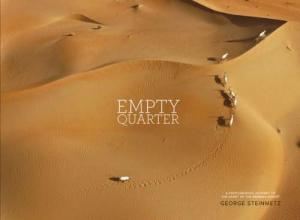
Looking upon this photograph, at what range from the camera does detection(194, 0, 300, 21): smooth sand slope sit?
944 cm

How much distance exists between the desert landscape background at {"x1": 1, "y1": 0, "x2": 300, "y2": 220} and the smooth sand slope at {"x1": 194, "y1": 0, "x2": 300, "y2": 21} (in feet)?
5.33

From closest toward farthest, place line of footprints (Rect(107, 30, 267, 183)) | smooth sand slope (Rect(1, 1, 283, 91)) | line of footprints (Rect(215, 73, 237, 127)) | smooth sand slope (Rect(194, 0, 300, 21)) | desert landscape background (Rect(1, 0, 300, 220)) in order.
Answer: desert landscape background (Rect(1, 0, 300, 220)) < line of footprints (Rect(107, 30, 267, 183)) < line of footprints (Rect(215, 73, 237, 127)) < smooth sand slope (Rect(1, 1, 283, 91)) < smooth sand slope (Rect(194, 0, 300, 21))

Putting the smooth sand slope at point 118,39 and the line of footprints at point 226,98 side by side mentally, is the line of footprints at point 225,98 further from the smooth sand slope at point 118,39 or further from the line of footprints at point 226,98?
the smooth sand slope at point 118,39

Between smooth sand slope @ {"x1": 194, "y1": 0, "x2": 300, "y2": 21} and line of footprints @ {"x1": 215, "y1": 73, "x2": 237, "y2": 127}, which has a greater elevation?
smooth sand slope @ {"x1": 194, "y1": 0, "x2": 300, "y2": 21}

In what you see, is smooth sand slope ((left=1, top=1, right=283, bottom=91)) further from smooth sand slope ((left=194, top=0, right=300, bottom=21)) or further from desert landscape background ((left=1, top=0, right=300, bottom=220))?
smooth sand slope ((left=194, top=0, right=300, bottom=21))

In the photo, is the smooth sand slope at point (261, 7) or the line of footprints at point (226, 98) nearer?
the line of footprints at point (226, 98)

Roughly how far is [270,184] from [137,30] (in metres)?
3.57

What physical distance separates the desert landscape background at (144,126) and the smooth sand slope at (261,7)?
1.63m

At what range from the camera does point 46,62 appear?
22.2 feet

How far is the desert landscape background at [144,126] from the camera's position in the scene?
5105mm

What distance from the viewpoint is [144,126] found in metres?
5.69

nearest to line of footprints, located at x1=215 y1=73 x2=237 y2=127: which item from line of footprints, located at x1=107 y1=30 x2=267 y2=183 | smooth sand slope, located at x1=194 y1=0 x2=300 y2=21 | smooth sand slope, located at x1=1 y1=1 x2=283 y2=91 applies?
line of footprints, located at x1=107 y1=30 x2=267 y2=183

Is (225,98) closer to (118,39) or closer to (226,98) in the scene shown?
(226,98)

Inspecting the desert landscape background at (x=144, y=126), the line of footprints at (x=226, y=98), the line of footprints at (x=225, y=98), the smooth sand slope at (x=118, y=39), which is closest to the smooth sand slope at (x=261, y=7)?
the smooth sand slope at (x=118, y=39)
